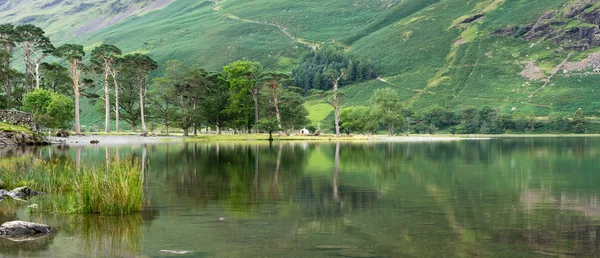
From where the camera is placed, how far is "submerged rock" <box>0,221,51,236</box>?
16734 millimetres

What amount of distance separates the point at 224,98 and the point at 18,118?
174 feet

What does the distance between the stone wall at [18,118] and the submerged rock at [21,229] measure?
61.9 metres

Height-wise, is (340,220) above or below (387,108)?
below

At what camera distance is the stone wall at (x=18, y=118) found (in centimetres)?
7200

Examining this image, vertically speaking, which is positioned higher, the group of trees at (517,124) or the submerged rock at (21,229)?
the group of trees at (517,124)

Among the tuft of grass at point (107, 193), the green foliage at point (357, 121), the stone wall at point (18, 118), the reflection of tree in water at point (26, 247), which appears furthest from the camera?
the green foliage at point (357, 121)

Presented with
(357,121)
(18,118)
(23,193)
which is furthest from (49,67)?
(23,193)

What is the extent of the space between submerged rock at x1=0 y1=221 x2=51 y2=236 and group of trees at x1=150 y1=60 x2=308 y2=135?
307 ft

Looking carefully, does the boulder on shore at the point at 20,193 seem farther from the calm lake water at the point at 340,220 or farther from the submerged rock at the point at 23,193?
the calm lake water at the point at 340,220

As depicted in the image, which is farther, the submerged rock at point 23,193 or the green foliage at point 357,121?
the green foliage at point 357,121

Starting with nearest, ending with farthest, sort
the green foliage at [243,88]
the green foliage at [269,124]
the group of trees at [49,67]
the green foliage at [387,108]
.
A: 1. the group of trees at [49,67]
2. the green foliage at [269,124]
3. the green foliage at [243,88]
4. the green foliage at [387,108]

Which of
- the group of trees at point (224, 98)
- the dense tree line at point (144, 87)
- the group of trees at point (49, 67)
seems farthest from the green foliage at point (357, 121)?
the group of trees at point (49, 67)

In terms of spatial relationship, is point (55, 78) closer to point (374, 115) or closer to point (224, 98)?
point (224, 98)

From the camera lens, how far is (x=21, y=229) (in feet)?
55.2
